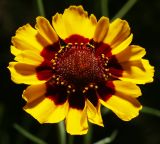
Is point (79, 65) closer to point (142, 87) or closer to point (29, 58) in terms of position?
point (29, 58)

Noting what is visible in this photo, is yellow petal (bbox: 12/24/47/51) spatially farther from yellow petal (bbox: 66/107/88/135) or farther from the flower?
yellow petal (bbox: 66/107/88/135)

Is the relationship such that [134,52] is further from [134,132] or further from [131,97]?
[134,132]

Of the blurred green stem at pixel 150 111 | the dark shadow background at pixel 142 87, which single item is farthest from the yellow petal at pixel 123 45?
the dark shadow background at pixel 142 87

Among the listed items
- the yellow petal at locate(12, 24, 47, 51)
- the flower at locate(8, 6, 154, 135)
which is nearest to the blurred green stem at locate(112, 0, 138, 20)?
the flower at locate(8, 6, 154, 135)

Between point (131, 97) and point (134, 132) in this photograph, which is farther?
point (134, 132)

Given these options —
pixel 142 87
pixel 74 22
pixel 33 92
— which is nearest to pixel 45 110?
pixel 33 92

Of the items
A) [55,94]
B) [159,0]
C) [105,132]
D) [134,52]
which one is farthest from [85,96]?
[159,0]
